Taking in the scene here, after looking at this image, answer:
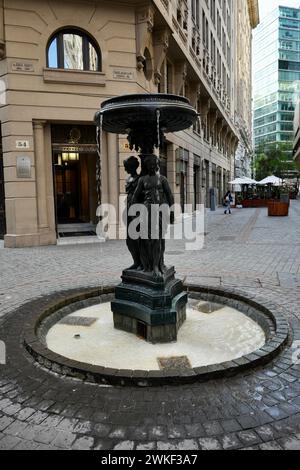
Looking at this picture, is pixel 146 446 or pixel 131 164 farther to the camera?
pixel 131 164

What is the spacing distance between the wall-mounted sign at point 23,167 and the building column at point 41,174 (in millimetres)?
300

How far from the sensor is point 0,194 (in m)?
14.4

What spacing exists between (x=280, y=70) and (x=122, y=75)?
125m

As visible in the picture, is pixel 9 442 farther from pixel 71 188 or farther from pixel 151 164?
pixel 71 188

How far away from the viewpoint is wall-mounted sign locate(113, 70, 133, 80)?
1438cm

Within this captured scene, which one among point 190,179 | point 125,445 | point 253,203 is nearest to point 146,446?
point 125,445

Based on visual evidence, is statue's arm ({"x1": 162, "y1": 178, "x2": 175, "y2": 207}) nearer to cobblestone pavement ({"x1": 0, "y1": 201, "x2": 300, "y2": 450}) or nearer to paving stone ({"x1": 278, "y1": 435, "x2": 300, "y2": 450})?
cobblestone pavement ({"x1": 0, "y1": 201, "x2": 300, "y2": 450})

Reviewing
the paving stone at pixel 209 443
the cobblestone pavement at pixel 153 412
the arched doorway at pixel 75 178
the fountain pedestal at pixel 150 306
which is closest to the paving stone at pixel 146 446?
the cobblestone pavement at pixel 153 412

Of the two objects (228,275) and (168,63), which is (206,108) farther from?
(228,275)

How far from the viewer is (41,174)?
45.1 feet

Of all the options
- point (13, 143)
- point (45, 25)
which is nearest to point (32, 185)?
point (13, 143)

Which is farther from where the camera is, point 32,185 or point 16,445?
point 32,185

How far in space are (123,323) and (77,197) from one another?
14.7m

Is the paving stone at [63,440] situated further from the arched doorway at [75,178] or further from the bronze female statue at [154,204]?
the arched doorway at [75,178]
